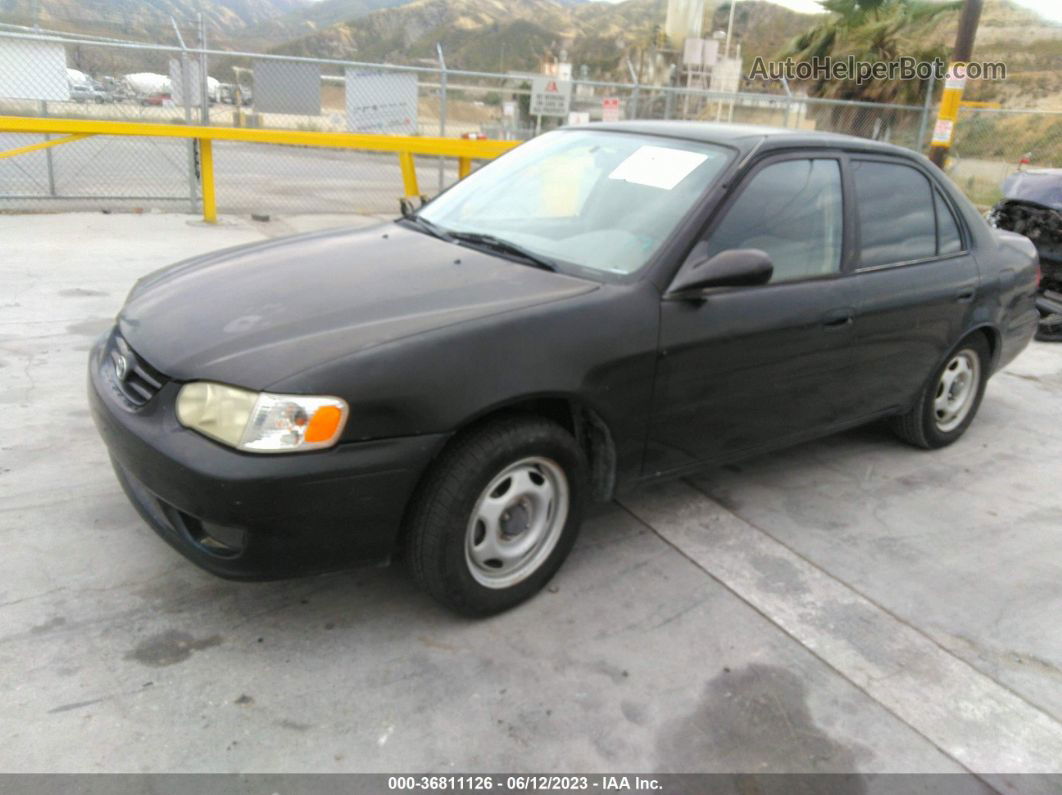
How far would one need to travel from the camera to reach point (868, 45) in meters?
21.6

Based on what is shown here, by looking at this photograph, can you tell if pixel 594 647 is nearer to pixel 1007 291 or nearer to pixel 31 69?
pixel 1007 291

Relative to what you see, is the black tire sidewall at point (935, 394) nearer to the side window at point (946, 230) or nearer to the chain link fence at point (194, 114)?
the side window at point (946, 230)

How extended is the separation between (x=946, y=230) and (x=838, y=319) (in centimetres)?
116

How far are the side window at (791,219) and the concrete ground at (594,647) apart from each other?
3.69ft

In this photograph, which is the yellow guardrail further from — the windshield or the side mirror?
the side mirror

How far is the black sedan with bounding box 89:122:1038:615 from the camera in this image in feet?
8.18

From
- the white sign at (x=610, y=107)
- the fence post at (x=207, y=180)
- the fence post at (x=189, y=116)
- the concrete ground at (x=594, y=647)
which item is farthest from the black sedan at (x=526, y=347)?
the white sign at (x=610, y=107)

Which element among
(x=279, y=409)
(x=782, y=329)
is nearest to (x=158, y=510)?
(x=279, y=409)

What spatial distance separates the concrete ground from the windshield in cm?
118

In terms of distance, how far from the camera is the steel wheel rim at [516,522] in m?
2.83

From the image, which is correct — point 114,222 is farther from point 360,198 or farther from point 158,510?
point 158,510

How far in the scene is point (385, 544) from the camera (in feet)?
8.64

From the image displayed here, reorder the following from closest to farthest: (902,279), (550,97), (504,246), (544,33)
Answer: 1. (504,246)
2. (902,279)
3. (550,97)
4. (544,33)

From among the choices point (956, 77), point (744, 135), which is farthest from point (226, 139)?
point (956, 77)
